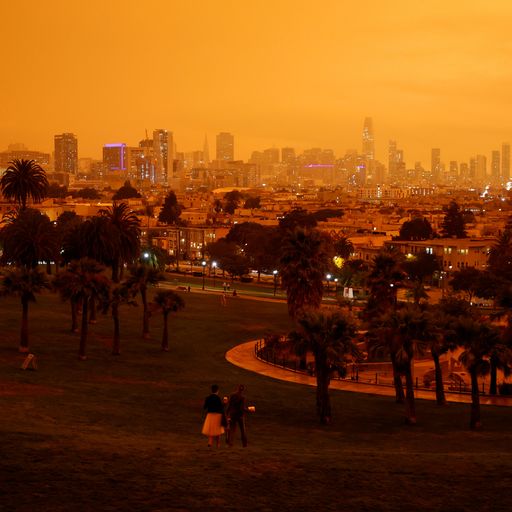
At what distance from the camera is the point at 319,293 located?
4519 centimetres

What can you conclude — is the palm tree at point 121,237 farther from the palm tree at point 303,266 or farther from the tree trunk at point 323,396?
the tree trunk at point 323,396

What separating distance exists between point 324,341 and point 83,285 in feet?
43.7

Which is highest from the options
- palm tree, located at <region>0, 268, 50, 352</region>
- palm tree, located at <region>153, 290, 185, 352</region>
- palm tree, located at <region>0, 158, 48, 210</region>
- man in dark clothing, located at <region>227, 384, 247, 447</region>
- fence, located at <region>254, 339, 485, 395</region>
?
palm tree, located at <region>0, 158, 48, 210</region>

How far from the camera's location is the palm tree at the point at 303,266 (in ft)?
145

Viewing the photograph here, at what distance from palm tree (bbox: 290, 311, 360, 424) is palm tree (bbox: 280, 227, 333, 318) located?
15869 millimetres

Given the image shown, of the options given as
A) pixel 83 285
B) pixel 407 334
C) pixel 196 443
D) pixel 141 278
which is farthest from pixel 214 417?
pixel 141 278

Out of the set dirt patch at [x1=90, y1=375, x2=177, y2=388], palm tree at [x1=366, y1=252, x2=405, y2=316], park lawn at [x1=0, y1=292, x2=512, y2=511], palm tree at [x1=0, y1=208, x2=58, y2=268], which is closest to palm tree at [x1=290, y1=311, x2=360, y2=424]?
park lawn at [x1=0, y1=292, x2=512, y2=511]

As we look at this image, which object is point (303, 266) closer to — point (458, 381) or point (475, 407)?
point (458, 381)

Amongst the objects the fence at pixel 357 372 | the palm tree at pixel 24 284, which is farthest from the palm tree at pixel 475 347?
the palm tree at pixel 24 284

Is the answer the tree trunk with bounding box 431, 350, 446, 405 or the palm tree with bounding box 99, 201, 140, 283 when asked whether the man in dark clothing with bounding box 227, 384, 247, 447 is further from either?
the palm tree with bounding box 99, 201, 140, 283

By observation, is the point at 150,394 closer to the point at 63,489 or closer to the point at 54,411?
the point at 54,411

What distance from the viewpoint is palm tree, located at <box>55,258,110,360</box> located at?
121 ft

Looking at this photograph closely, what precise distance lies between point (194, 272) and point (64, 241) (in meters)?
Result: 39.7

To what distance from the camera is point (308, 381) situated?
35.4 metres
